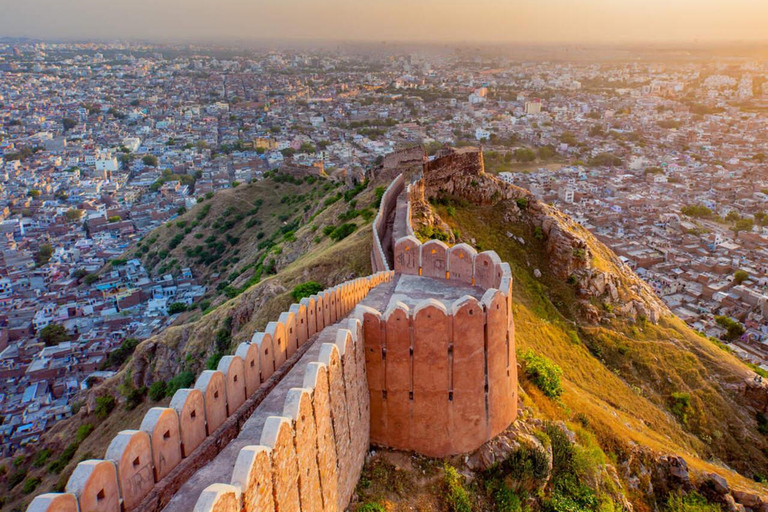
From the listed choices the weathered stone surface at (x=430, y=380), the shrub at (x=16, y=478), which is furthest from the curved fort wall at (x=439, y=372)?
the shrub at (x=16, y=478)

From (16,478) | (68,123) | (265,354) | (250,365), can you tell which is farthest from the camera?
(68,123)

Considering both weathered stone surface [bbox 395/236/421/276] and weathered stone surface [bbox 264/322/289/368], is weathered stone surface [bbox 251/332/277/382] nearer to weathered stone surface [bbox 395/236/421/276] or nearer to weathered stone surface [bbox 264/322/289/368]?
weathered stone surface [bbox 264/322/289/368]

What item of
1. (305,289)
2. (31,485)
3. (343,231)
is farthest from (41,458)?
(343,231)

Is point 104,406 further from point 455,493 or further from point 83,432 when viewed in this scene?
point 455,493

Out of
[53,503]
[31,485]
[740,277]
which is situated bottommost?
[31,485]

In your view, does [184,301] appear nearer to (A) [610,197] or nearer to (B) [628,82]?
(A) [610,197]

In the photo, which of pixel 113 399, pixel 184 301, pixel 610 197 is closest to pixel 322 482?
pixel 113 399

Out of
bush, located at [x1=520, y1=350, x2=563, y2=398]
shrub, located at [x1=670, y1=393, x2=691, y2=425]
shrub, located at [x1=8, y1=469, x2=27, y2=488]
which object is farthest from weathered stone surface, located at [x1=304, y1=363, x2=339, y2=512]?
shrub, located at [x1=8, y1=469, x2=27, y2=488]
